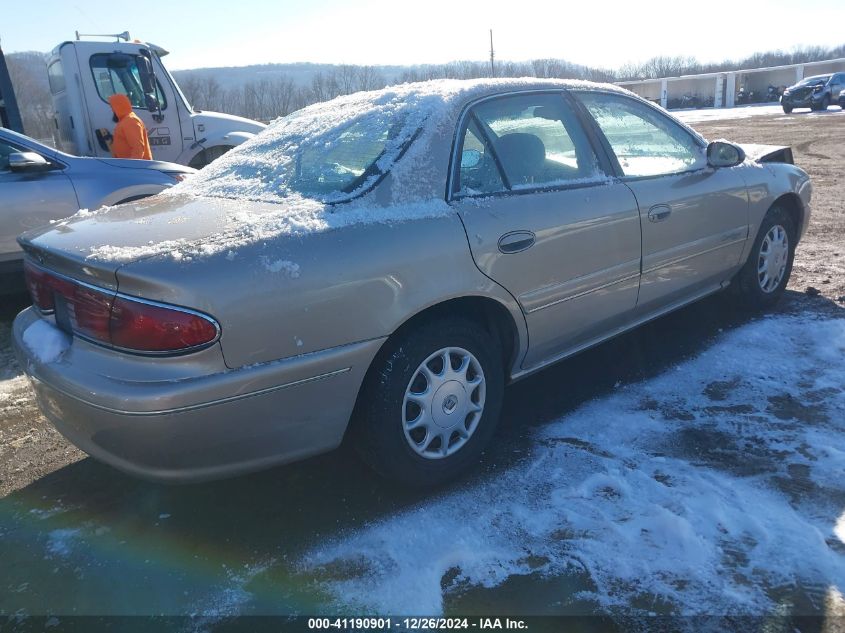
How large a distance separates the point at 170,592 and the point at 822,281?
5.05 m

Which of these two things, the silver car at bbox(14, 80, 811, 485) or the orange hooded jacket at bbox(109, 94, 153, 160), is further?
the orange hooded jacket at bbox(109, 94, 153, 160)

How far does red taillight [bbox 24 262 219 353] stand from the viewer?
2018 millimetres

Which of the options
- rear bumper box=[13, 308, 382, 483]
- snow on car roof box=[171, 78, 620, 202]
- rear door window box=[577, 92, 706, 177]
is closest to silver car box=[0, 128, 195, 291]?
snow on car roof box=[171, 78, 620, 202]

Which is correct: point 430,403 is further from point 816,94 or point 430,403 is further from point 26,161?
point 816,94

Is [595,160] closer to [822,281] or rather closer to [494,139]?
[494,139]

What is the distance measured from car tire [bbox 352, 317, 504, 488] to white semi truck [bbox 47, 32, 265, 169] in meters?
7.79

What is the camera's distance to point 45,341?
2.45 meters

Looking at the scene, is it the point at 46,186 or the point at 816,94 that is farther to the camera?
the point at 816,94

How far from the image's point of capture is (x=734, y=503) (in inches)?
98.0

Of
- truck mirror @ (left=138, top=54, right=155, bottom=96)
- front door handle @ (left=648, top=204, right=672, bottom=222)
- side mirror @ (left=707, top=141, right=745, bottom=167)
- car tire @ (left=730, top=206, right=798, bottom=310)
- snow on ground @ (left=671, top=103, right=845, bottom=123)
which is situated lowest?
snow on ground @ (left=671, top=103, right=845, bottom=123)

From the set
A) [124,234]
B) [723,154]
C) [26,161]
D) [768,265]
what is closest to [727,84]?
[768,265]

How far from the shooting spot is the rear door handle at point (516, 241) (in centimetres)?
271

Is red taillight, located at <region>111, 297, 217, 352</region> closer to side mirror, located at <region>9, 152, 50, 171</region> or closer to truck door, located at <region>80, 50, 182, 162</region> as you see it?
side mirror, located at <region>9, 152, 50, 171</region>

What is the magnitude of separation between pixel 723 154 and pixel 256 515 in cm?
328
